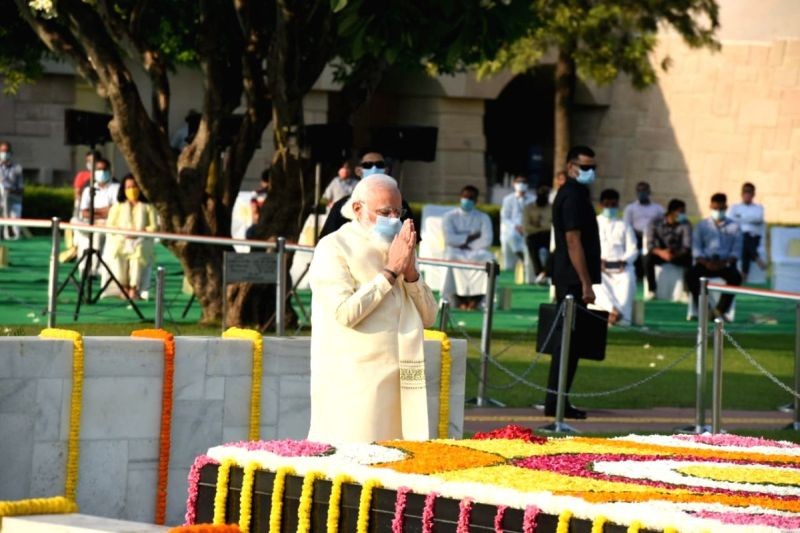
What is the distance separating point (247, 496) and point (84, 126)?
15724 mm

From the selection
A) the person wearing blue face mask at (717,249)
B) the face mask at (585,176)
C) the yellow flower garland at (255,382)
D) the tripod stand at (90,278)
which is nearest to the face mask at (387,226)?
the yellow flower garland at (255,382)

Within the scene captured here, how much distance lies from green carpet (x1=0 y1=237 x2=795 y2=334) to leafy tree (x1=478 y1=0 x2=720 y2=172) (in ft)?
29.6

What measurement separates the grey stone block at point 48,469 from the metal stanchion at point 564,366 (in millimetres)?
5148

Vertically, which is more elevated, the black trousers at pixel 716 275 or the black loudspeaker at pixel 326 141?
the black loudspeaker at pixel 326 141

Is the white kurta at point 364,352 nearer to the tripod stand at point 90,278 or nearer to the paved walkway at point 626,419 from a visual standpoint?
the paved walkway at point 626,419

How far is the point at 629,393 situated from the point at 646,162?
32.5 meters

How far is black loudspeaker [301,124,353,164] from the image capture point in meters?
19.5

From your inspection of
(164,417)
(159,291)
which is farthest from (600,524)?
(159,291)

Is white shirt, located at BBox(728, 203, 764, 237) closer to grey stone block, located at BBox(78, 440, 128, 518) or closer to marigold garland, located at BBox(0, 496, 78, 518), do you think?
grey stone block, located at BBox(78, 440, 128, 518)

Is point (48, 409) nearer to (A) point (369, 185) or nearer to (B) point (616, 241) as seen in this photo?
(A) point (369, 185)

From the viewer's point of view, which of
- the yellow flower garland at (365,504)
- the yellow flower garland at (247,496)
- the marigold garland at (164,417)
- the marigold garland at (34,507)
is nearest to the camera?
the marigold garland at (34,507)

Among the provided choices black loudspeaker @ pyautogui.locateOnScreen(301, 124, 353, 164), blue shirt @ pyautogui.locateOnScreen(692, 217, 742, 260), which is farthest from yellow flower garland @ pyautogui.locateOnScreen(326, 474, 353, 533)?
blue shirt @ pyautogui.locateOnScreen(692, 217, 742, 260)

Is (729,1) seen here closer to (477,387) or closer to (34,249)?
(34,249)

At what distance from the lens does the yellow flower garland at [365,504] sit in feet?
20.1
